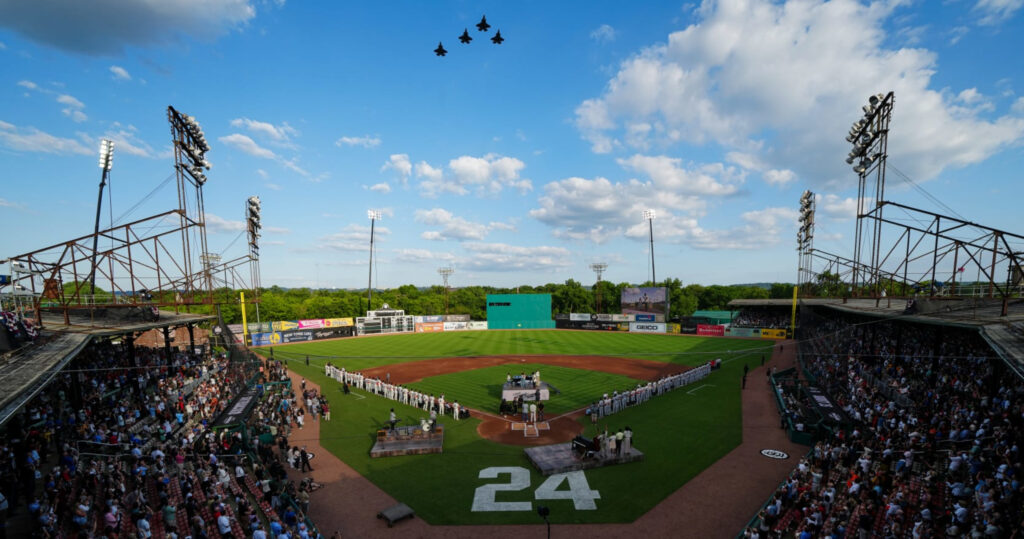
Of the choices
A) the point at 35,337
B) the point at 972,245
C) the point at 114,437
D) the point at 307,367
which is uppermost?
the point at 972,245

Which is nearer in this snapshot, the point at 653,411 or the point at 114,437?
the point at 114,437

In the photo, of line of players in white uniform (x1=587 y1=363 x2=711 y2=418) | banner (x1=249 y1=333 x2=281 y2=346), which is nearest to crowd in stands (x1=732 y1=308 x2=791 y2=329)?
line of players in white uniform (x1=587 y1=363 x2=711 y2=418)

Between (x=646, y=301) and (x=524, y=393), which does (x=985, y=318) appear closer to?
(x=524, y=393)

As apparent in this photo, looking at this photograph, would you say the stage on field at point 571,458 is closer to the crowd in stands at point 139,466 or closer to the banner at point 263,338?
the crowd in stands at point 139,466

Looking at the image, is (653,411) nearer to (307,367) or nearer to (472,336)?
(307,367)

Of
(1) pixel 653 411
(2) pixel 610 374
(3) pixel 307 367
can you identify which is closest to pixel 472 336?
(3) pixel 307 367

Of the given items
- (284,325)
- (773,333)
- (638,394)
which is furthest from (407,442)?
(773,333)

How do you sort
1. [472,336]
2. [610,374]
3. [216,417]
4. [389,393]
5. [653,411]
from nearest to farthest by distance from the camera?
[216,417] < [653,411] < [389,393] < [610,374] < [472,336]
